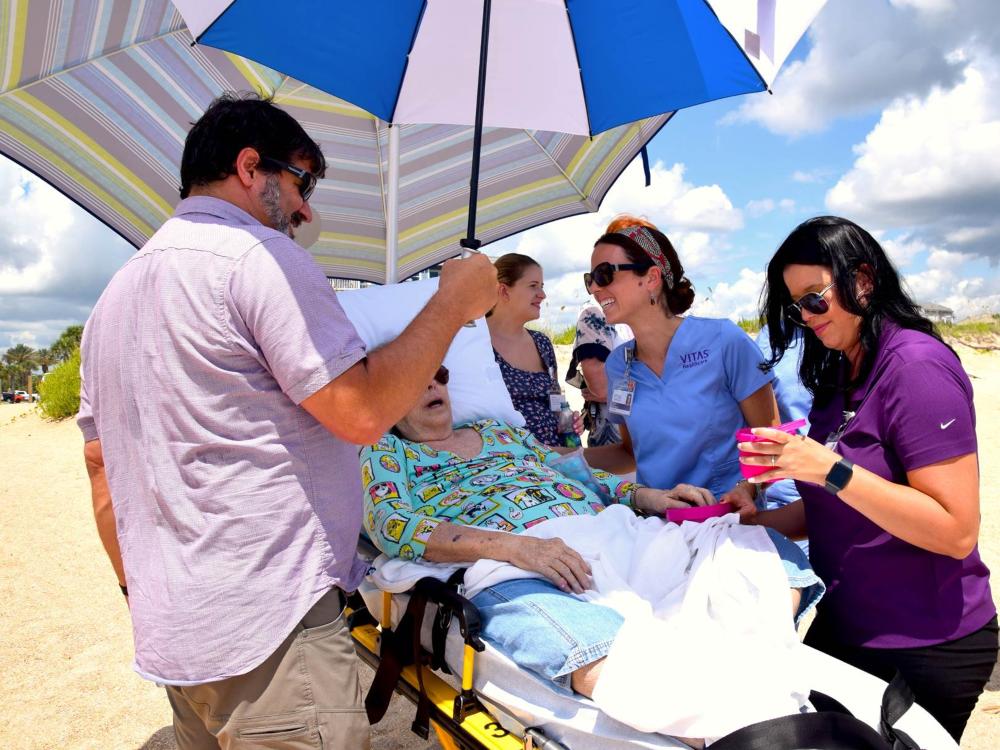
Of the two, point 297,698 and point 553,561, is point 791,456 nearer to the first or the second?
point 553,561

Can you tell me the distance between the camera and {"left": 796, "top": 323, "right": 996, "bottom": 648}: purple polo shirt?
1869 millimetres

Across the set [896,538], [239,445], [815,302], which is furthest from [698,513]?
[239,445]

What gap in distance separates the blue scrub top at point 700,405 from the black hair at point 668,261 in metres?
0.15

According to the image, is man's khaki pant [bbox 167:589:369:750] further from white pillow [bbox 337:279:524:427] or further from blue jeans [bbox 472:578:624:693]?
white pillow [bbox 337:279:524:427]

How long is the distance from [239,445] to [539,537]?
3.75 feet

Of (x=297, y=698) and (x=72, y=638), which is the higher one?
(x=297, y=698)

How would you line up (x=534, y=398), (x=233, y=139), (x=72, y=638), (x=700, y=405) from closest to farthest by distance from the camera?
(x=233, y=139), (x=700, y=405), (x=534, y=398), (x=72, y=638)

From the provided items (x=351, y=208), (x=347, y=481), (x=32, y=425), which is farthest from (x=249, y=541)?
(x=32, y=425)

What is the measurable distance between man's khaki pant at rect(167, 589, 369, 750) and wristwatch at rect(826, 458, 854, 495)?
1322mm

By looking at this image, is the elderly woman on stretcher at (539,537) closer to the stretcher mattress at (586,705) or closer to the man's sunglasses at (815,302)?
the stretcher mattress at (586,705)

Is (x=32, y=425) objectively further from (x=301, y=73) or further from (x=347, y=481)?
(x=347, y=481)

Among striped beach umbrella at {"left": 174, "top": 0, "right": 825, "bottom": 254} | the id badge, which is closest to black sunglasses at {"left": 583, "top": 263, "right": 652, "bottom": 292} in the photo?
the id badge

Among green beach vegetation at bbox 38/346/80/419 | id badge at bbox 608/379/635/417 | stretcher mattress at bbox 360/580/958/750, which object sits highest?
id badge at bbox 608/379/635/417

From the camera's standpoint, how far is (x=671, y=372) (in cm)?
315
